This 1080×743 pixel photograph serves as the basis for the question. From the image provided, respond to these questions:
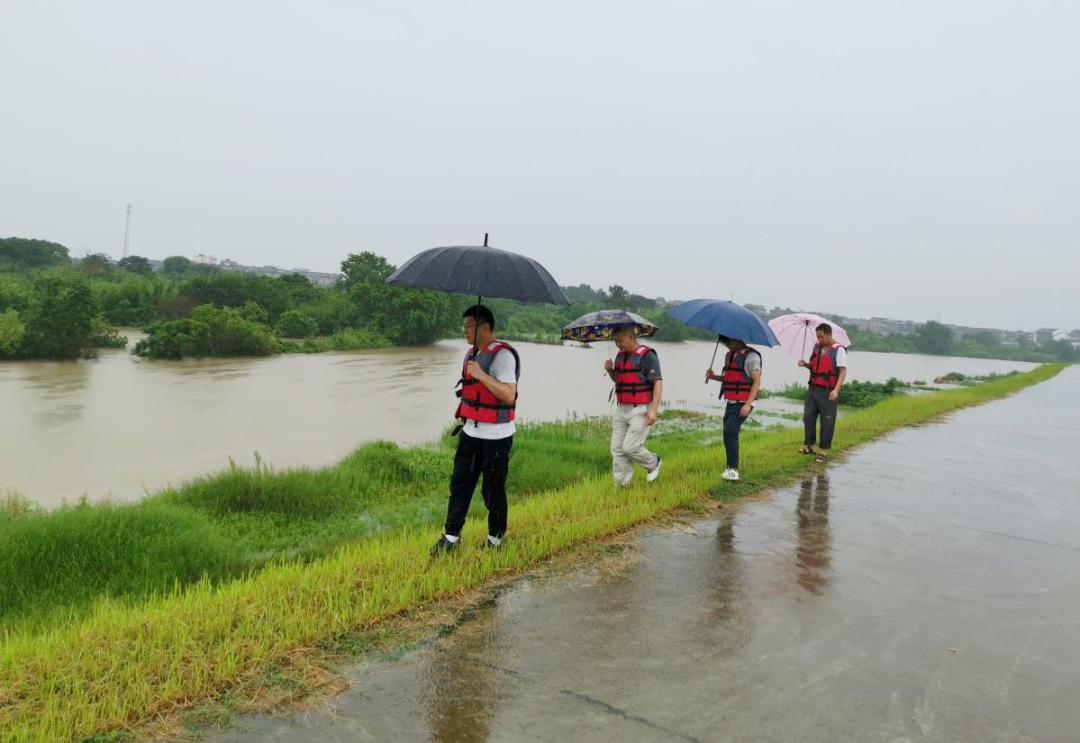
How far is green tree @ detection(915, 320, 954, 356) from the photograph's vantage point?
93.2 metres

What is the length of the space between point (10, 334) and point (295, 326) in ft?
61.4

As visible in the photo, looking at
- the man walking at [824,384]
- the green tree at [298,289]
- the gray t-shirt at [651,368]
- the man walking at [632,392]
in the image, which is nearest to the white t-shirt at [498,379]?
the man walking at [632,392]

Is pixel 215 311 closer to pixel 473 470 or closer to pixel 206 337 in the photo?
pixel 206 337

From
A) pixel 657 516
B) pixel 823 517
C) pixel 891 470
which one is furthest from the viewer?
pixel 891 470

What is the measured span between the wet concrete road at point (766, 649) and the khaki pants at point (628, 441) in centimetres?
97

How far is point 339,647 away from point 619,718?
1.32 m

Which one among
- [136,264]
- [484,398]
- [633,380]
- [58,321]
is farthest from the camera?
[136,264]

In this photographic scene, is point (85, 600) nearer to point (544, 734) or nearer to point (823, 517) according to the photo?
point (544, 734)

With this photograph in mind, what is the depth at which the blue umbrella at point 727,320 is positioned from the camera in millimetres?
6438

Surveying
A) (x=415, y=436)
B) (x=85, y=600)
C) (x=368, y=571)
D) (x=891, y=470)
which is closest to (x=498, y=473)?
(x=368, y=571)

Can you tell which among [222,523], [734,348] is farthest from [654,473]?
[222,523]

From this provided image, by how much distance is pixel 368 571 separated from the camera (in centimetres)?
396

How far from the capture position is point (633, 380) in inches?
239

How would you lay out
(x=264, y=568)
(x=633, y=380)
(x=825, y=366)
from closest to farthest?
(x=264, y=568)
(x=633, y=380)
(x=825, y=366)
